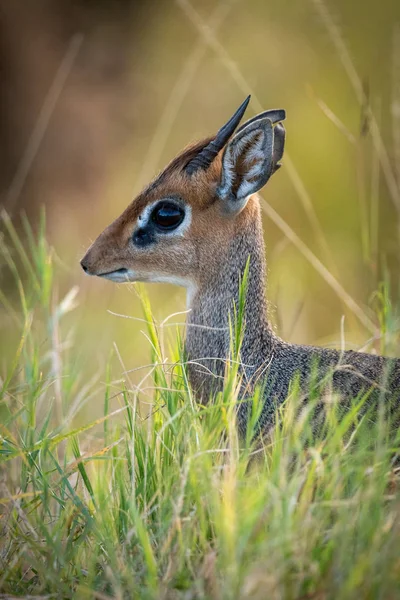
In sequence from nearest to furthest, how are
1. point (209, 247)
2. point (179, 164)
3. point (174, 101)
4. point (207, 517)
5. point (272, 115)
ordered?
1. point (207, 517)
2. point (272, 115)
3. point (209, 247)
4. point (179, 164)
5. point (174, 101)

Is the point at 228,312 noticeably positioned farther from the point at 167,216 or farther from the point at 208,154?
the point at 208,154

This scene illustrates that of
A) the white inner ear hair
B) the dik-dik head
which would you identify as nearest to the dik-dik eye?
the dik-dik head

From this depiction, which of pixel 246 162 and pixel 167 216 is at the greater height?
pixel 246 162

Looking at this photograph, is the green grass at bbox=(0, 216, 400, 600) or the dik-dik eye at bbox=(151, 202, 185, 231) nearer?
the green grass at bbox=(0, 216, 400, 600)

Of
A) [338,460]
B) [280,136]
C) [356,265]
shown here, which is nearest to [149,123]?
[356,265]

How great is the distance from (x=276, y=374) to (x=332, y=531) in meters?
1.45

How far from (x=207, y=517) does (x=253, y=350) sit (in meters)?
1.27

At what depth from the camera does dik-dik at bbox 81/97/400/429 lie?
14.5ft

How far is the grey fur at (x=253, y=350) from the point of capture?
4.21m

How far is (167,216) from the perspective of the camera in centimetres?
453

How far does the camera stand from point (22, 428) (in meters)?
4.51

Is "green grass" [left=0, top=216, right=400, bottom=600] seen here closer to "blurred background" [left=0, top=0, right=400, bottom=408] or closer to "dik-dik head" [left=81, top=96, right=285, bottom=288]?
"dik-dik head" [left=81, top=96, right=285, bottom=288]

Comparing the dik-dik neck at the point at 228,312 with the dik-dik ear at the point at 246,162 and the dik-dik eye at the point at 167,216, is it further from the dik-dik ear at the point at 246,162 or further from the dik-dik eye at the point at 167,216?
the dik-dik eye at the point at 167,216

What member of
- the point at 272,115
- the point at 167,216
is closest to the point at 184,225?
the point at 167,216
